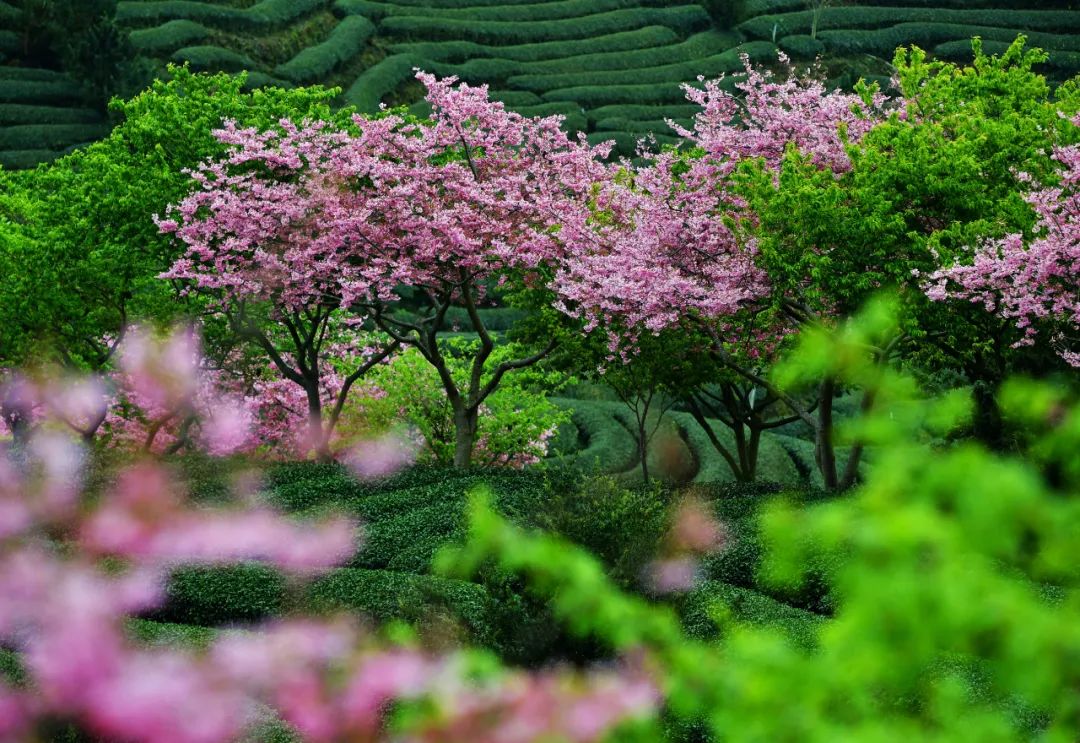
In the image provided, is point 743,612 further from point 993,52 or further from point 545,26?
point 545,26

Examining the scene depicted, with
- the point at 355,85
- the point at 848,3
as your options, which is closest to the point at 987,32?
the point at 848,3

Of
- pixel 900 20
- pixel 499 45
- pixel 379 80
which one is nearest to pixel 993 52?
pixel 900 20

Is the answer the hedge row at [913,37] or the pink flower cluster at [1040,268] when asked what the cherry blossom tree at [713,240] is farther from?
the hedge row at [913,37]

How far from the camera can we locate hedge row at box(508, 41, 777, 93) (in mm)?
66250

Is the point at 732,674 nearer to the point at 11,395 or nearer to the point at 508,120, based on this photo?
the point at 508,120

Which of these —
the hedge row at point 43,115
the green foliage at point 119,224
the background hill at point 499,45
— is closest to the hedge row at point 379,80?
the background hill at point 499,45

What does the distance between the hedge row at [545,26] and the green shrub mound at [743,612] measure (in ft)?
199

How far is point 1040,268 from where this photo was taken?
15.0m

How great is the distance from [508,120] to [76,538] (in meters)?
10.3

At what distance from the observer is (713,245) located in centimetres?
1912

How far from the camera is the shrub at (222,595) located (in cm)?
1347

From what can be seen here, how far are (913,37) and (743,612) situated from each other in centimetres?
6879

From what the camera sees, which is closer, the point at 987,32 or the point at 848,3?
the point at 987,32

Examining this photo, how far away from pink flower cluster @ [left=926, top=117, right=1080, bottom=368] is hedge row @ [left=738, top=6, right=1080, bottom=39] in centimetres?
6276
